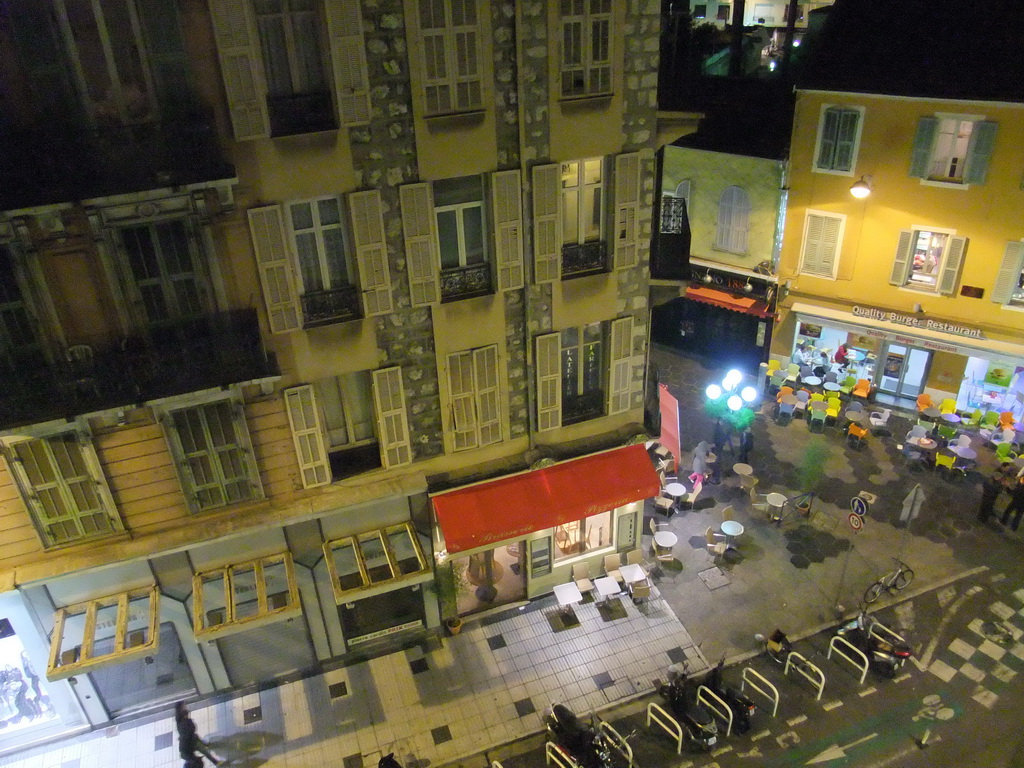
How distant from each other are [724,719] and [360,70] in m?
14.2

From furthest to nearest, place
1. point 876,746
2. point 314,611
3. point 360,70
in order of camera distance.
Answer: point 314,611 → point 876,746 → point 360,70

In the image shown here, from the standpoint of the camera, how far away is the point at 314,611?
17109 mm

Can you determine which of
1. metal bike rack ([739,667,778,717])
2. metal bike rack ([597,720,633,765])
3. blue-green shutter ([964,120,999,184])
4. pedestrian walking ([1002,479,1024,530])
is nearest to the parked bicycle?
pedestrian walking ([1002,479,1024,530])

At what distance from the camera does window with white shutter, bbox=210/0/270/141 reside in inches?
457

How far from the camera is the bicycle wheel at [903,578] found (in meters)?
19.4

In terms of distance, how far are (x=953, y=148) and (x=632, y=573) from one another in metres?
15.3

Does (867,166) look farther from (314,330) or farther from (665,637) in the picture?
(314,330)

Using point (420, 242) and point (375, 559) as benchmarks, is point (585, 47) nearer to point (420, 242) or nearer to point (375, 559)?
point (420, 242)

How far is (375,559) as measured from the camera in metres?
16.6

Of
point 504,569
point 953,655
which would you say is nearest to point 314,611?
point 504,569

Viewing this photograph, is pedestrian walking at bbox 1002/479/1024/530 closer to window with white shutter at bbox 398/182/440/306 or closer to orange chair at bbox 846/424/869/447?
orange chair at bbox 846/424/869/447

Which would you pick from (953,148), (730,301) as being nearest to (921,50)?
(953,148)

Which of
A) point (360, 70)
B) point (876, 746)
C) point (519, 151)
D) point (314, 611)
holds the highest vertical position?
point (360, 70)

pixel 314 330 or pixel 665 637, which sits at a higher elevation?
pixel 314 330
